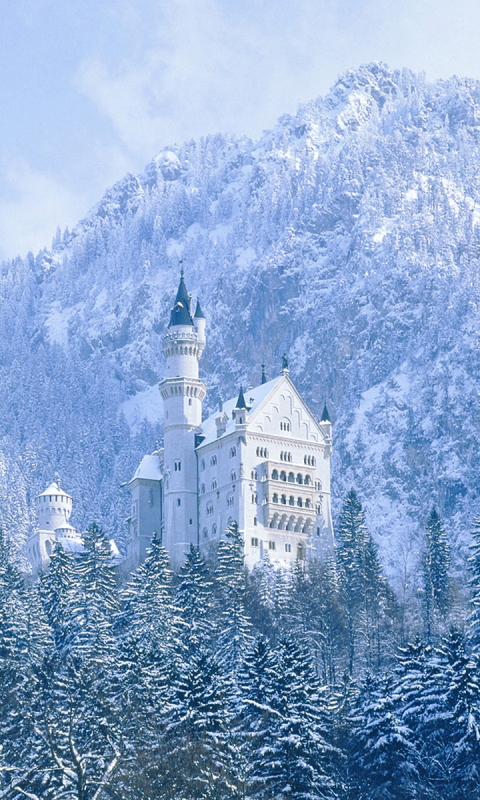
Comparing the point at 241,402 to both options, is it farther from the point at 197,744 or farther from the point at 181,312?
the point at 197,744

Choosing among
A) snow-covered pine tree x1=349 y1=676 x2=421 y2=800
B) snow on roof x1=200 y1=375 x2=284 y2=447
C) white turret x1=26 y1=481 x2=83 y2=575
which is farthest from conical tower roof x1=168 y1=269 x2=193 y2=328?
snow-covered pine tree x1=349 y1=676 x2=421 y2=800

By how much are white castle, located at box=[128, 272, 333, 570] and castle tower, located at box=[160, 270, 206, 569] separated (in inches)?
3.9

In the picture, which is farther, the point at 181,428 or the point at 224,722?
the point at 181,428

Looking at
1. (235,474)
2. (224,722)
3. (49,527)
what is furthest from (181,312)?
(224,722)

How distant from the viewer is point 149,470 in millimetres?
149625

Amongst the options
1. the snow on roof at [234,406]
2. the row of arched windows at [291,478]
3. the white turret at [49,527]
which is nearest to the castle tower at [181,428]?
the snow on roof at [234,406]

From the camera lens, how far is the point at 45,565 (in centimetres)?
15375

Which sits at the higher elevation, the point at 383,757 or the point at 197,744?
the point at 197,744

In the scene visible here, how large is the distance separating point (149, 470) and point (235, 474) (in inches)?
685

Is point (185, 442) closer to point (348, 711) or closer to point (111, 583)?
point (111, 583)

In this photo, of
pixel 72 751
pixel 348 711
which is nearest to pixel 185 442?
pixel 348 711

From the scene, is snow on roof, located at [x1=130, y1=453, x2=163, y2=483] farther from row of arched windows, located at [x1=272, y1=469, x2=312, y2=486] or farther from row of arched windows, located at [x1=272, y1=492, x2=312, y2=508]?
row of arched windows, located at [x1=272, y1=492, x2=312, y2=508]

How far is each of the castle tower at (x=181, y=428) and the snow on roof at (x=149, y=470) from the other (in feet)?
12.0

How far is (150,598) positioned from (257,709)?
29.1 meters
